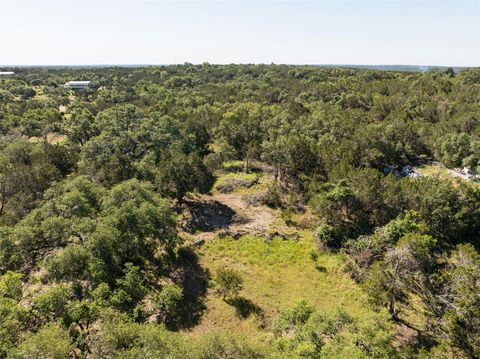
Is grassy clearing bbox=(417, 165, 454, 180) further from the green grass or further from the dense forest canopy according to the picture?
the dense forest canopy

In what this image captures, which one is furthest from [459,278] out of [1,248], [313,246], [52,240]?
[1,248]

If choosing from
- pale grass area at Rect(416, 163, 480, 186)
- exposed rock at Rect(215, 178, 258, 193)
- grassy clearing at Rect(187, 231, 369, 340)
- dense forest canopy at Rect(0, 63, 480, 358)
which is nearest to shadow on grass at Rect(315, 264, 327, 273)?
grassy clearing at Rect(187, 231, 369, 340)

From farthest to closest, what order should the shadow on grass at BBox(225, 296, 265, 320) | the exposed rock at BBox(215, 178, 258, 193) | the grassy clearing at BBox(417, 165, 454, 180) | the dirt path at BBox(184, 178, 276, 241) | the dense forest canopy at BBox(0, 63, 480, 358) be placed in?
the grassy clearing at BBox(417, 165, 454, 180)
the exposed rock at BBox(215, 178, 258, 193)
the dirt path at BBox(184, 178, 276, 241)
the shadow on grass at BBox(225, 296, 265, 320)
the dense forest canopy at BBox(0, 63, 480, 358)

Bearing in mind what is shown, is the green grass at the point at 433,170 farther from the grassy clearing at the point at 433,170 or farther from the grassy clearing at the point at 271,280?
the grassy clearing at the point at 271,280

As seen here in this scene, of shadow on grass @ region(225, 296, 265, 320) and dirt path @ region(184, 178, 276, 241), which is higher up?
dirt path @ region(184, 178, 276, 241)

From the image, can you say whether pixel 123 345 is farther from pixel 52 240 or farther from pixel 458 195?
pixel 458 195

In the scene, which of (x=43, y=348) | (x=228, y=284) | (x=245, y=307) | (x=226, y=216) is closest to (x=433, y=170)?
(x=226, y=216)
